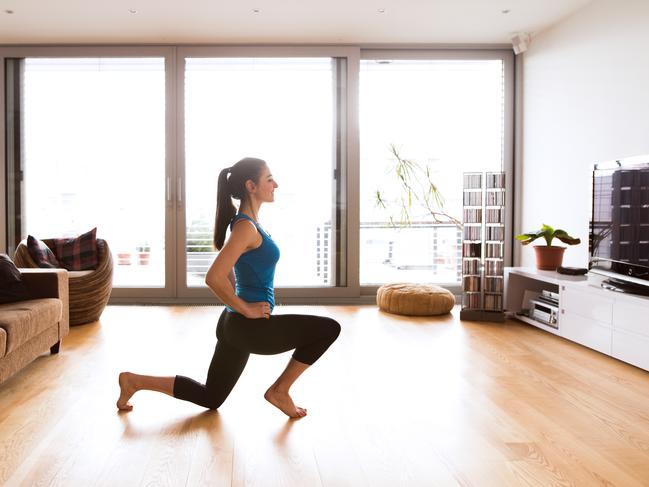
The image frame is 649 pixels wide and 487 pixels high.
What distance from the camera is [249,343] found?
97.2 inches

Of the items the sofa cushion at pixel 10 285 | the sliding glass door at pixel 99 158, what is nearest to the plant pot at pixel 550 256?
the sliding glass door at pixel 99 158

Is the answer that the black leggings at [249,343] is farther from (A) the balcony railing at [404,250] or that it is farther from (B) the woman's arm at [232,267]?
(A) the balcony railing at [404,250]

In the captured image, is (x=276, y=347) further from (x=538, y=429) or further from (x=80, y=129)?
(x=80, y=129)

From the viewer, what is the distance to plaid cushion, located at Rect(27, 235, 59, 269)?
16.2ft

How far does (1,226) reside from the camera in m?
6.15

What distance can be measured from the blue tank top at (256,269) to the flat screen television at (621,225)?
2475mm

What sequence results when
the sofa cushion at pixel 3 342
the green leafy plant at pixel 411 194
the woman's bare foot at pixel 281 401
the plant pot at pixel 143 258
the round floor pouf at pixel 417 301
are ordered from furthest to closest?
the green leafy plant at pixel 411 194
the plant pot at pixel 143 258
the round floor pouf at pixel 417 301
the sofa cushion at pixel 3 342
the woman's bare foot at pixel 281 401

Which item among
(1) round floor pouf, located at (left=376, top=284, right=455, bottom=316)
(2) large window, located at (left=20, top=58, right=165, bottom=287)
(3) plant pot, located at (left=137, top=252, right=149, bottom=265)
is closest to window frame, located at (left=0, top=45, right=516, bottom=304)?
(2) large window, located at (left=20, top=58, right=165, bottom=287)

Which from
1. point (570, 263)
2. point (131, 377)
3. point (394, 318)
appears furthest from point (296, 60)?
point (131, 377)

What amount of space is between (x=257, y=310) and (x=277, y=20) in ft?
12.3

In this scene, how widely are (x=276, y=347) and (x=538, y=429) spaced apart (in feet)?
3.85

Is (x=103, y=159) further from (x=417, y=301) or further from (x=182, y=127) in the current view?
(x=417, y=301)

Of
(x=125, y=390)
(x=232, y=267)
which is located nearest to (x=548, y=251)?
(x=232, y=267)

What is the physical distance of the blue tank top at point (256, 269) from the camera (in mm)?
2502
